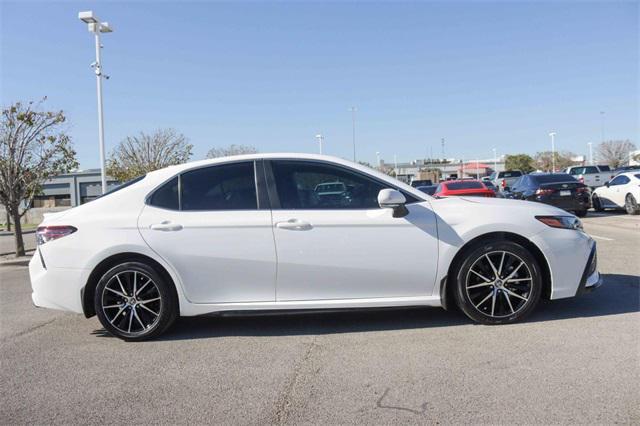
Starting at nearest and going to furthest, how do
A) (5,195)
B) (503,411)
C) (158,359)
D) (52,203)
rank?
(503,411) → (158,359) → (5,195) → (52,203)

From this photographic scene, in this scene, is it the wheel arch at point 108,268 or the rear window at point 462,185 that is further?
the rear window at point 462,185

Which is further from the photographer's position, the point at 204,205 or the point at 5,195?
the point at 5,195

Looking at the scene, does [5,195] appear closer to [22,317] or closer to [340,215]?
[22,317]

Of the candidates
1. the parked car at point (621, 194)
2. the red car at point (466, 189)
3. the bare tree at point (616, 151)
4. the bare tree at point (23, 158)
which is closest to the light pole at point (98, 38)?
the bare tree at point (23, 158)

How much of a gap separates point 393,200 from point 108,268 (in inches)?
102

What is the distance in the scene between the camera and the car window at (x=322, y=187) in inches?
176

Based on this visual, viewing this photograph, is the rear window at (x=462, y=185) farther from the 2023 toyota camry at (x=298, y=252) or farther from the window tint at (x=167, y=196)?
the window tint at (x=167, y=196)

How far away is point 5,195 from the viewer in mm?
13203

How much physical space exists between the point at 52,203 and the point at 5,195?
167ft

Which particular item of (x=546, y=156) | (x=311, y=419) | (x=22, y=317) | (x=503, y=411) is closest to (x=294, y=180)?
(x=311, y=419)

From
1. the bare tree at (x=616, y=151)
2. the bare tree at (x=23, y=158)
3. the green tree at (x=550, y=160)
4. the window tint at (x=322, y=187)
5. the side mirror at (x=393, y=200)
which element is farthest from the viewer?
the green tree at (x=550, y=160)

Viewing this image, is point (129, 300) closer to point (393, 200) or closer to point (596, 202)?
point (393, 200)

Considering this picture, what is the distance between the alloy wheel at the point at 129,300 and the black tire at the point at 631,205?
15372mm

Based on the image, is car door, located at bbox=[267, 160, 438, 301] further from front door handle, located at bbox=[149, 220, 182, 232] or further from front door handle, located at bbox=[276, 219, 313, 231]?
front door handle, located at bbox=[149, 220, 182, 232]
